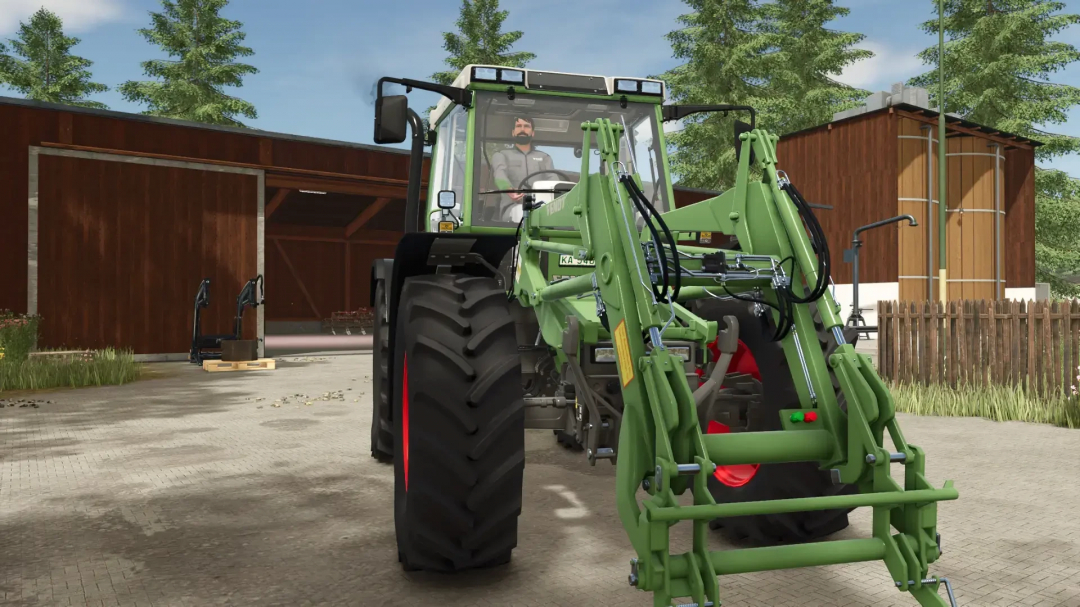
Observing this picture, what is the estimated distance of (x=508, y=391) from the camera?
10.9ft

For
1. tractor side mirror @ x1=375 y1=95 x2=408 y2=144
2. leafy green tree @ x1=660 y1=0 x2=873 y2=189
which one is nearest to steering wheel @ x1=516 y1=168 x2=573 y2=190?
tractor side mirror @ x1=375 y1=95 x2=408 y2=144

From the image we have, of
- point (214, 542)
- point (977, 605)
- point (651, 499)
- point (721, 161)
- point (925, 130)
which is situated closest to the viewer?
point (651, 499)

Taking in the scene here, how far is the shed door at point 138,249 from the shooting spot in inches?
583

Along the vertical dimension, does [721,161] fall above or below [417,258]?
above

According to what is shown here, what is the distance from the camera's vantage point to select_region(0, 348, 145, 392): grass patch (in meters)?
11.1

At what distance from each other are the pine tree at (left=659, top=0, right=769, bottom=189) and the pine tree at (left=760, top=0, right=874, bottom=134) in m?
1.01

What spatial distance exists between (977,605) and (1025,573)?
584 millimetres

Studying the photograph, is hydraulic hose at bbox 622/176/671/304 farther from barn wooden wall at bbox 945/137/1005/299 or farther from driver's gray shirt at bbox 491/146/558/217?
barn wooden wall at bbox 945/137/1005/299

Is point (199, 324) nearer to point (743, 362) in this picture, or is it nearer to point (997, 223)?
point (743, 362)

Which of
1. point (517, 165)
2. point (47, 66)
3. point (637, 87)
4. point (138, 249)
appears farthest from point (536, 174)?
point (47, 66)

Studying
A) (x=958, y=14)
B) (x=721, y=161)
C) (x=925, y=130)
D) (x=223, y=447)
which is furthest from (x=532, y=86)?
(x=958, y=14)

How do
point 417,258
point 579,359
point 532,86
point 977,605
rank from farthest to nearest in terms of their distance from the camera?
point 532,86 < point 417,258 < point 579,359 < point 977,605

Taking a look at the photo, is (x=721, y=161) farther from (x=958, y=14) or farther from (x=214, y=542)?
(x=214, y=542)

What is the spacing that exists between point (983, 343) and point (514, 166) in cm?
701
